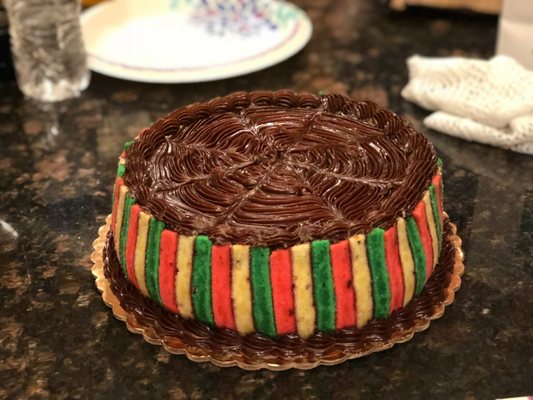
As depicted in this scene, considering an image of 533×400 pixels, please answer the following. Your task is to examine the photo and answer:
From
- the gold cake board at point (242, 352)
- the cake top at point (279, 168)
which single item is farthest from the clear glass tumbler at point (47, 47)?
the gold cake board at point (242, 352)

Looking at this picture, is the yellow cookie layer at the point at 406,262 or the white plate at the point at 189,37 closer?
the yellow cookie layer at the point at 406,262

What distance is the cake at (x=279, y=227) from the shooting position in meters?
1.17

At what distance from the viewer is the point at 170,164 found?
1.36 meters

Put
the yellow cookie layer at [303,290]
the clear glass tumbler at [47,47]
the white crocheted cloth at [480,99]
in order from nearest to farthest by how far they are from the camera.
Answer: the yellow cookie layer at [303,290]
the white crocheted cloth at [480,99]
the clear glass tumbler at [47,47]

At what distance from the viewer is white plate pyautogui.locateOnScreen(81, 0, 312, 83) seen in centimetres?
200

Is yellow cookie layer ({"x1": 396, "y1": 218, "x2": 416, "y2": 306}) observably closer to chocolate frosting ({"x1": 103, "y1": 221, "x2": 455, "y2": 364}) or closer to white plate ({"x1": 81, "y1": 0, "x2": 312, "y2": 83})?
chocolate frosting ({"x1": 103, "y1": 221, "x2": 455, "y2": 364})

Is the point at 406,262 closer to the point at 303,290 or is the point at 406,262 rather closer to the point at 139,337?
the point at 303,290

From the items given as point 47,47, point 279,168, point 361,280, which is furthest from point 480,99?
point 47,47

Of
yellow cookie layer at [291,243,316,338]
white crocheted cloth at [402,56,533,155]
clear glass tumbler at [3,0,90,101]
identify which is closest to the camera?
yellow cookie layer at [291,243,316,338]

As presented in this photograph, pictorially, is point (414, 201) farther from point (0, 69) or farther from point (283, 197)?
point (0, 69)

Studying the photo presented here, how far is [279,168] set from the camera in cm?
134

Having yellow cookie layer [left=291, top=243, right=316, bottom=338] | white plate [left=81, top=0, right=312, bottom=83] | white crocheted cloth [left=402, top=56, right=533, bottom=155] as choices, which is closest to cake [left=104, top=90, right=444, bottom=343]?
yellow cookie layer [left=291, top=243, right=316, bottom=338]

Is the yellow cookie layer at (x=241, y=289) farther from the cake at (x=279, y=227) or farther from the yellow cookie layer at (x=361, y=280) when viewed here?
the yellow cookie layer at (x=361, y=280)

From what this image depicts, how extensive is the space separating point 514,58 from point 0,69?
4.13ft
